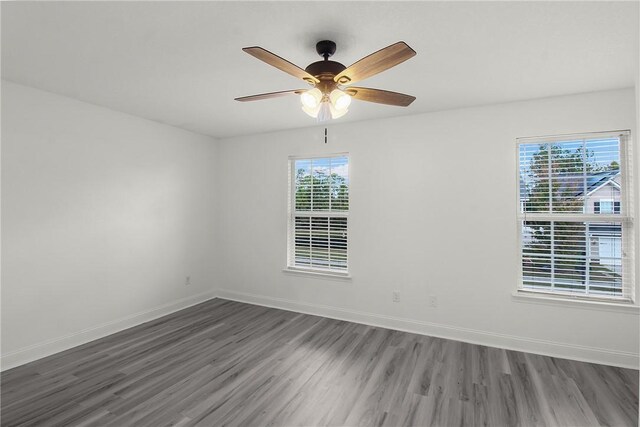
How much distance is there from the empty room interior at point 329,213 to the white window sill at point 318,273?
0.03 m

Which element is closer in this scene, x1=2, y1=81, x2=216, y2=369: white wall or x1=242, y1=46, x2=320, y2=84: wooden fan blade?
x1=242, y1=46, x2=320, y2=84: wooden fan blade

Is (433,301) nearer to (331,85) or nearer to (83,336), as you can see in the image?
(331,85)

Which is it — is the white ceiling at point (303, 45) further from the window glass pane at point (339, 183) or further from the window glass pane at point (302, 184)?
the window glass pane at point (302, 184)

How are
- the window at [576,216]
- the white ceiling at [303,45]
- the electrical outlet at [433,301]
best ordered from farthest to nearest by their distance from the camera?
the electrical outlet at [433,301] → the window at [576,216] → the white ceiling at [303,45]

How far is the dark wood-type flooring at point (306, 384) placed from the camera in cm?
217

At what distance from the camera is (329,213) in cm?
425

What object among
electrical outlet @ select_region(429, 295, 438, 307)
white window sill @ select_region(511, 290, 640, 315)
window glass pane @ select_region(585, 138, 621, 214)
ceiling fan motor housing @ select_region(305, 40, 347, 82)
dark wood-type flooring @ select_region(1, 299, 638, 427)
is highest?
ceiling fan motor housing @ select_region(305, 40, 347, 82)

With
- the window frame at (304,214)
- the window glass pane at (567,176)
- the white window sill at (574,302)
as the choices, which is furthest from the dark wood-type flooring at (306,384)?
the window glass pane at (567,176)

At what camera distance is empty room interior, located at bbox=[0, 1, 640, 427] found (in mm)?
2068

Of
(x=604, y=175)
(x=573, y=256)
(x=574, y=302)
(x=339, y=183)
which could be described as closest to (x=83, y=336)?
(x=339, y=183)

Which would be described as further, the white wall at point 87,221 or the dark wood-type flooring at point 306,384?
the white wall at point 87,221

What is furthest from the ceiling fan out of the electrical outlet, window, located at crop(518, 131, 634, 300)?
the electrical outlet

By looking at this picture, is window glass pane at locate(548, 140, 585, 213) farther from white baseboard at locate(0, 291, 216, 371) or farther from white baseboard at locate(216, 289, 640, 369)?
white baseboard at locate(0, 291, 216, 371)

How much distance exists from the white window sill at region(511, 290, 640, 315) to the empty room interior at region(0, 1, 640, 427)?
19mm
